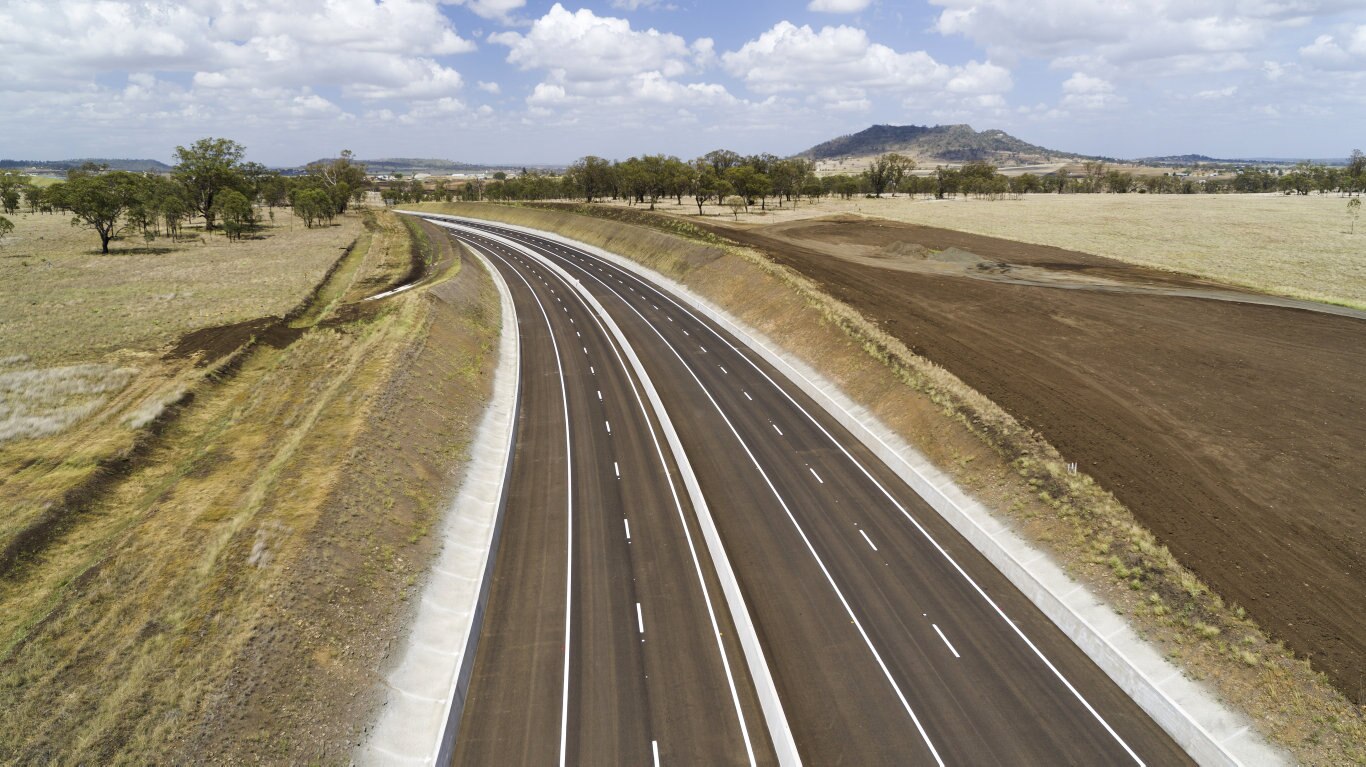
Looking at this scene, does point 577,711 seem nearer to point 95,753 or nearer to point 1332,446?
point 95,753

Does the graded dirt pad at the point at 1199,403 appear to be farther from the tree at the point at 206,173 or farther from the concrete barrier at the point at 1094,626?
the tree at the point at 206,173

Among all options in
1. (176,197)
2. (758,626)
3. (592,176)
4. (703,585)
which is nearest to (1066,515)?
(758,626)

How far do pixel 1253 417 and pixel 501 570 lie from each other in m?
40.0

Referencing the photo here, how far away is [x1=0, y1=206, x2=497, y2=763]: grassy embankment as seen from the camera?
15.3m

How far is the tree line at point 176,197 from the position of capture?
79.4 metres

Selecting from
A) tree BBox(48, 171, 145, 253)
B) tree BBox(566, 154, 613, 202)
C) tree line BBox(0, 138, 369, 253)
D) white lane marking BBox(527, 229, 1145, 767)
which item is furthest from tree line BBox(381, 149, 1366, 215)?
white lane marking BBox(527, 229, 1145, 767)

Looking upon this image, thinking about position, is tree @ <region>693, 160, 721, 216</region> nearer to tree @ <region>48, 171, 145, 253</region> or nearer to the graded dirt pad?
the graded dirt pad

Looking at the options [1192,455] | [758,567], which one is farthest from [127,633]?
[1192,455]

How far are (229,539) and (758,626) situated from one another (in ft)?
65.9

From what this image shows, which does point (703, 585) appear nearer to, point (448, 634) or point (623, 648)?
point (623, 648)

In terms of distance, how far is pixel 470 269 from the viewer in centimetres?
7194

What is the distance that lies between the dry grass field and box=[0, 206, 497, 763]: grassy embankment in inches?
2884

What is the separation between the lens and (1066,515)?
24422 millimetres

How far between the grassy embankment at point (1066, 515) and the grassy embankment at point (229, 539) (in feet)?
84.0
